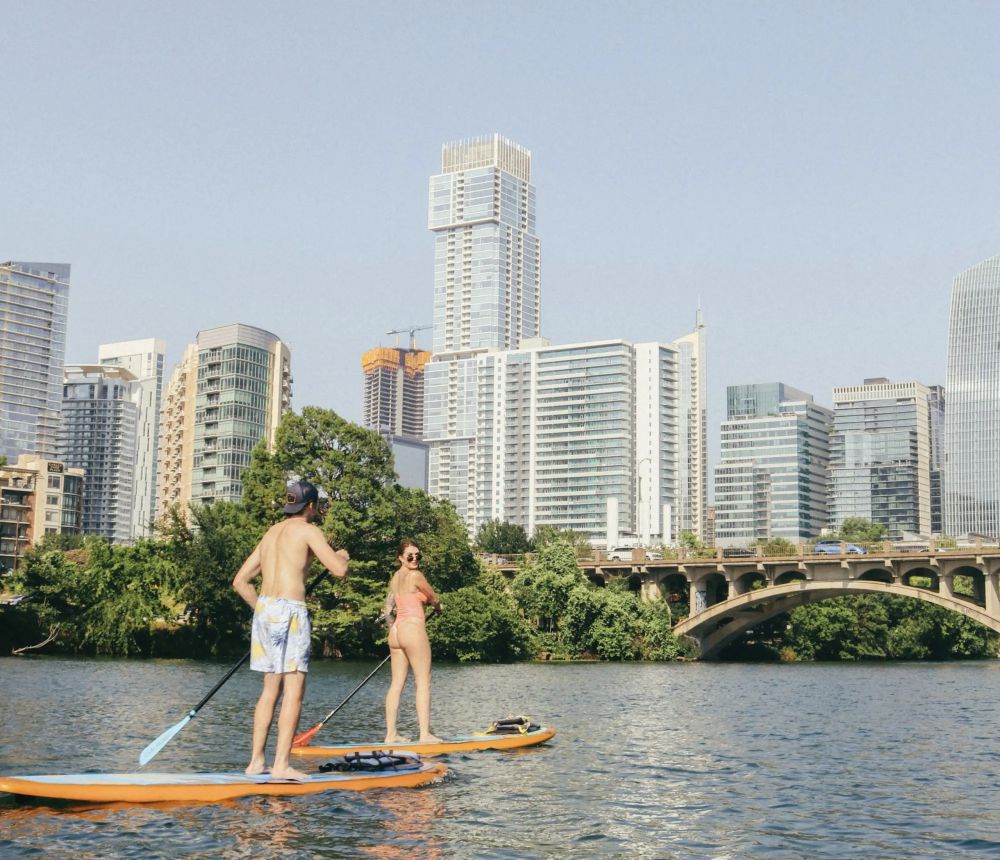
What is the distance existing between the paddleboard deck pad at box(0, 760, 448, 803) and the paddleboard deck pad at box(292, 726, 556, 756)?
3.32 metres

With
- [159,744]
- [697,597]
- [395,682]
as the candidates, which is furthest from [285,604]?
[697,597]

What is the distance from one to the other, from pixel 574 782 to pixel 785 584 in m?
69.6

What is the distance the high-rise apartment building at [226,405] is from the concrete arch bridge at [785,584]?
94.2m

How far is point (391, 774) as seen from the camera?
16016mm

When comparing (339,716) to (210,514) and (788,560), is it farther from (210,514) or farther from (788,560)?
(788,560)

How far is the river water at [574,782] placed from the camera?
1276cm

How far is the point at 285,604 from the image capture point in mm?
14188

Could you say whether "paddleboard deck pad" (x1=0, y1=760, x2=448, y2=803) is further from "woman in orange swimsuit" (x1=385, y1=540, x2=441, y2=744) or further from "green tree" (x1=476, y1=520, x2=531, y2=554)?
"green tree" (x1=476, y1=520, x2=531, y2=554)

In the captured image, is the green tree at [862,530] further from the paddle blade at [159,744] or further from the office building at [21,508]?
the paddle blade at [159,744]

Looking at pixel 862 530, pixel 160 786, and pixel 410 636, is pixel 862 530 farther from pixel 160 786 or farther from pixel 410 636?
pixel 160 786

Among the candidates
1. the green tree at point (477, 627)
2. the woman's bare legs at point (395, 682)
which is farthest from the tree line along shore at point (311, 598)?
Answer: the woman's bare legs at point (395, 682)

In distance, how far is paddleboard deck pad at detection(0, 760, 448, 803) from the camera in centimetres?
1360

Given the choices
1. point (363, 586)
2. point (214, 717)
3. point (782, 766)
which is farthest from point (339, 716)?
point (363, 586)

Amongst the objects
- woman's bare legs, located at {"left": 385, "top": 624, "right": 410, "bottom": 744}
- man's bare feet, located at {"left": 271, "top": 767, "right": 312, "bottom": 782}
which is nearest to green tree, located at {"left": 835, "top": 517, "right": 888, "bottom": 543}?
woman's bare legs, located at {"left": 385, "top": 624, "right": 410, "bottom": 744}
